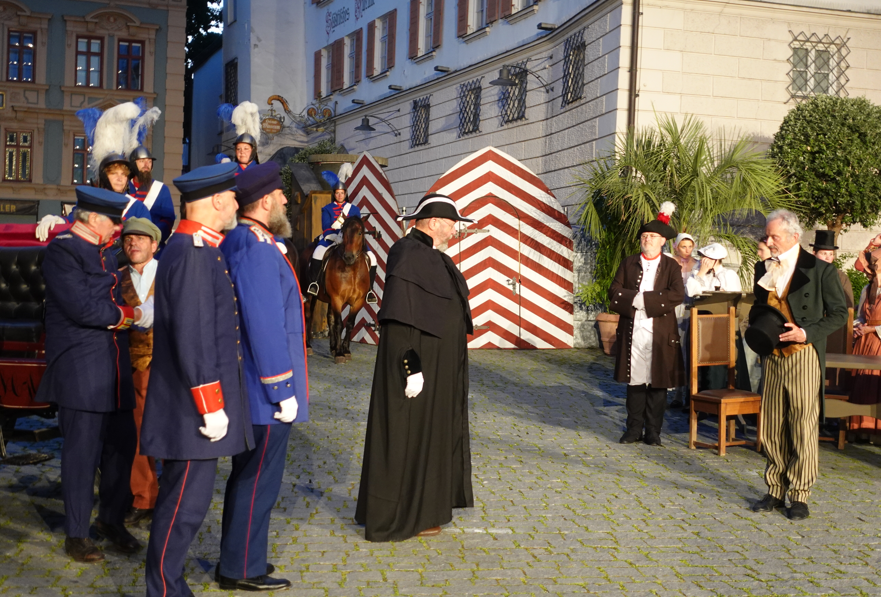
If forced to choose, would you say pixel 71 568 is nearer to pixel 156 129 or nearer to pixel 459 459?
pixel 459 459

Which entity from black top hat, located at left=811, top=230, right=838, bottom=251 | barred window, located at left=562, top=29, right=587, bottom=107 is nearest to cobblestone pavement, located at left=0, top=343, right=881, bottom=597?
black top hat, located at left=811, top=230, right=838, bottom=251

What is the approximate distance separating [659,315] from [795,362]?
2.24 m

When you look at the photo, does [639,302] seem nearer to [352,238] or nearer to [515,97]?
[352,238]

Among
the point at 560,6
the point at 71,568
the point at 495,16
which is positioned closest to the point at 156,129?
the point at 495,16

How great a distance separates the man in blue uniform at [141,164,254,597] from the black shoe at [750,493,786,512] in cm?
361

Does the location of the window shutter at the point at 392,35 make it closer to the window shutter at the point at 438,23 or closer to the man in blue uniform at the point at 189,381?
the window shutter at the point at 438,23

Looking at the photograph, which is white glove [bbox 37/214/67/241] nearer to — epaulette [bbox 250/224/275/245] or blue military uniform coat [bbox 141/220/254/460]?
epaulette [bbox 250/224/275/245]

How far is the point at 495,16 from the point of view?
868 inches

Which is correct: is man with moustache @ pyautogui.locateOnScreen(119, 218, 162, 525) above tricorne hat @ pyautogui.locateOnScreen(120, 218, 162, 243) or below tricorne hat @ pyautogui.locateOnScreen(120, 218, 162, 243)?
below

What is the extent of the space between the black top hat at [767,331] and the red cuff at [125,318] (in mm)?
3656

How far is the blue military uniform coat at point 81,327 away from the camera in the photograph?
509 cm

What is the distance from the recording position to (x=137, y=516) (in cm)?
575

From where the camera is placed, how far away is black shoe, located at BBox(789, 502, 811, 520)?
241 inches

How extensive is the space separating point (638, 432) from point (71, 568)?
5.02 metres
